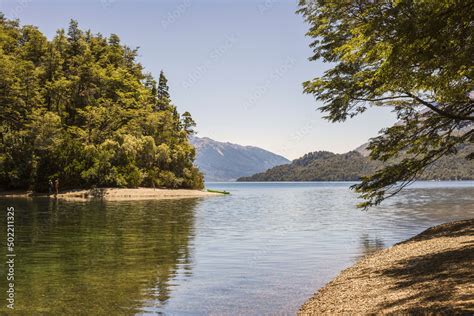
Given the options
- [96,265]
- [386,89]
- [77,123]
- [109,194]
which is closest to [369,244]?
[386,89]

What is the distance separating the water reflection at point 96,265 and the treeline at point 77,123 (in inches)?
2071

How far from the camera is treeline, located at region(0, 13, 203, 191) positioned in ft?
278

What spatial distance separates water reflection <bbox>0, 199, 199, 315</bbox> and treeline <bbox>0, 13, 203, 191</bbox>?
52.6 meters

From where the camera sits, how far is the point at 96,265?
19.4m

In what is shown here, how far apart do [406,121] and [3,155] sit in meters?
82.6

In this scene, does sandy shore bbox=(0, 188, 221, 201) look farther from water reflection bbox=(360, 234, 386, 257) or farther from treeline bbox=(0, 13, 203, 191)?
water reflection bbox=(360, 234, 386, 257)

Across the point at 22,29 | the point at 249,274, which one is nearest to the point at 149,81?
the point at 22,29

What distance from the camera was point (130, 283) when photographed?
52.2 feet

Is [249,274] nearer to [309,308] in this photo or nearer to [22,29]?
[309,308]

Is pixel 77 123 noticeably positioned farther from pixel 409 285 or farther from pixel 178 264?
pixel 409 285

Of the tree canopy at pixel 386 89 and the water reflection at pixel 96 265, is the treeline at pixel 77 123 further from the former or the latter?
the tree canopy at pixel 386 89

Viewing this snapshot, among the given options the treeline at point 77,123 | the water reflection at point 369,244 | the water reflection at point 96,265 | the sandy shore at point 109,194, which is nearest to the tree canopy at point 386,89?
the water reflection at point 369,244

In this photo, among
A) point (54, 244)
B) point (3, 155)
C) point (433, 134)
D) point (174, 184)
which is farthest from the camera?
point (174, 184)

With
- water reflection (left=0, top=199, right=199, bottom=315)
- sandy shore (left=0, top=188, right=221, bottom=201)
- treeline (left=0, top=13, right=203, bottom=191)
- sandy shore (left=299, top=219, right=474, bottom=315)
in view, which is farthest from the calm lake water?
treeline (left=0, top=13, right=203, bottom=191)
